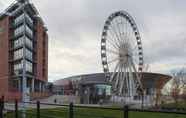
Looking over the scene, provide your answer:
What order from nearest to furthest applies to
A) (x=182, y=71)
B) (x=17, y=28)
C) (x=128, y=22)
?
(x=128, y=22) → (x=182, y=71) → (x=17, y=28)

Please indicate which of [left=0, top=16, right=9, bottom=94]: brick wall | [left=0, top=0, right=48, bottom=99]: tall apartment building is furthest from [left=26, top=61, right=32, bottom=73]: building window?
[left=0, top=16, right=9, bottom=94]: brick wall

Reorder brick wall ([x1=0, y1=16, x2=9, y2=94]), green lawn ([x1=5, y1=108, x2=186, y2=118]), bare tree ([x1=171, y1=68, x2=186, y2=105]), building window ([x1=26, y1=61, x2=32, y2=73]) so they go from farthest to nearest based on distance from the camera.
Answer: brick wall ([x1=0, y1=16, x2=9, y2=94]), building window ([x1=26, y1=61, x2=32, y2=73]), bare tree ([x1=171, y1=68, x2=186, y2=105]), green lawn ([x1=5, y1=108, x2=186, y2=118])

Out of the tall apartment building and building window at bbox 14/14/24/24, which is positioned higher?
building window at bbox 14/14/24/24

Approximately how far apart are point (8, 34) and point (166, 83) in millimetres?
43769

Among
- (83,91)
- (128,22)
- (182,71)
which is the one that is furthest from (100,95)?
(128,22)

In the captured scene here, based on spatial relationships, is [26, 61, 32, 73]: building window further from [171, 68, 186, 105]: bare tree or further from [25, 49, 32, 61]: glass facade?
[171, 68, 186, 105]: bare tree

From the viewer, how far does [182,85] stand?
80.8m

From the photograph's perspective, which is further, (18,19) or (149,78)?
(149,78)

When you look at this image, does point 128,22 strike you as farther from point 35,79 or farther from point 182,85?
point 35,79

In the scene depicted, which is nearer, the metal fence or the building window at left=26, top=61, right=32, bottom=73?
the metal fence

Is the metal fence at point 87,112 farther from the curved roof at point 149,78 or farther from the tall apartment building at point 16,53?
the curved roof at point 149,78

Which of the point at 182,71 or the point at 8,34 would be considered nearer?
the point at 182,71

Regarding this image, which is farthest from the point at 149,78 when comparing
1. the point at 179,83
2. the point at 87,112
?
the point at 87,112

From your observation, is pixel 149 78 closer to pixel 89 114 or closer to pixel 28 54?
pixel 28 54
